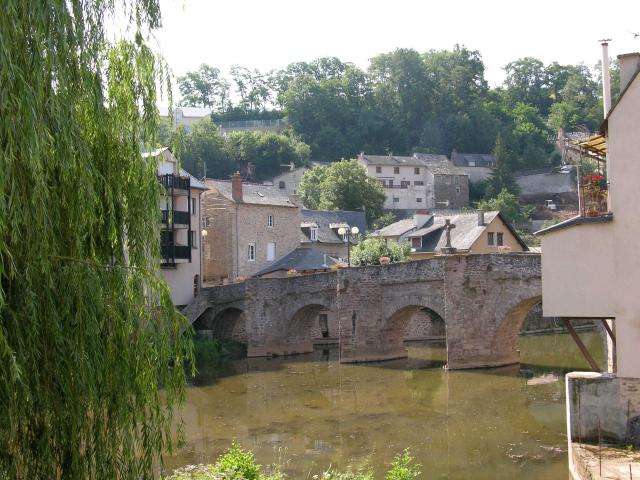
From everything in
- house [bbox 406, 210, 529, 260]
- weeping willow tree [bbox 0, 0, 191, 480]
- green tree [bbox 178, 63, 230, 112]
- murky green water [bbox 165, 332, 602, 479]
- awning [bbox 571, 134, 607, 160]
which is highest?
green tree [bbox 178, 63, 230, 112]

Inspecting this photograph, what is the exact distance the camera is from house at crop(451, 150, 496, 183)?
7531 centimetres

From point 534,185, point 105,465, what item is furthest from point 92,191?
point 534,185

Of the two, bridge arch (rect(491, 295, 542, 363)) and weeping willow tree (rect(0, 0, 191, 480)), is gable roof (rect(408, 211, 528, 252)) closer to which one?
bridge arch (rect(491, 295, 542, 363))

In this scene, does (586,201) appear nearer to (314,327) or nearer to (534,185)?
(314,327)

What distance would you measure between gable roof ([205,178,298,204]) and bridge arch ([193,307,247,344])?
6721 mm

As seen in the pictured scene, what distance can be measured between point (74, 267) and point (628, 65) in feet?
33.6

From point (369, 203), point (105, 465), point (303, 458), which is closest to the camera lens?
point (105, 465)

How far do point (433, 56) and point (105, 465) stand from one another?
283ft

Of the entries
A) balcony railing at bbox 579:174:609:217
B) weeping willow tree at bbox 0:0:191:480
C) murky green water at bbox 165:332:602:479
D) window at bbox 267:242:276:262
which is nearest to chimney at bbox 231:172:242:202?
window at bbox 267:242:276:262

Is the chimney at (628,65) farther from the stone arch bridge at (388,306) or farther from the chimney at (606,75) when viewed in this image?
the stone arch bridge at (388,306)

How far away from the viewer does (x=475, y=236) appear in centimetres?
3528

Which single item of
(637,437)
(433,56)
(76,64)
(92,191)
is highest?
(433,56)

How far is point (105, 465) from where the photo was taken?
6.50m

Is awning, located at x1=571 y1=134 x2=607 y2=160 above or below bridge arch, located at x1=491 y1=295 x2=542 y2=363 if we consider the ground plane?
above
